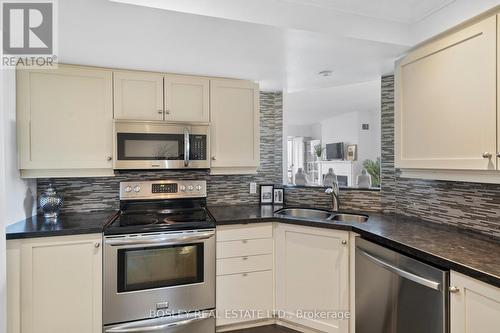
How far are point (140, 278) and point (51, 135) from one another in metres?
1.27

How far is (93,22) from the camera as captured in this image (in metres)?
1.56

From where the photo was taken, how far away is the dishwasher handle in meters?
1.33

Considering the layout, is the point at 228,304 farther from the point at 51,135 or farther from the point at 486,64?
the point at 486,64

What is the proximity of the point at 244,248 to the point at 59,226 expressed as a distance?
4.33 feet

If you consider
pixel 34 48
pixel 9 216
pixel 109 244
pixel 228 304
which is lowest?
pixel 228 304

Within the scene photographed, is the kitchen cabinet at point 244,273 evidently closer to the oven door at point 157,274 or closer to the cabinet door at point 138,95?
the oven door at point 157,274

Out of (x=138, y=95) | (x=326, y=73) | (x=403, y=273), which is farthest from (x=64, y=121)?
(x=403, y=273)

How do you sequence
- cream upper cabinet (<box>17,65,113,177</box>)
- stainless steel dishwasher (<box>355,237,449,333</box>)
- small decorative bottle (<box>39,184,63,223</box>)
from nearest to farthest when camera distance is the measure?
stainless steel dishwasher (<box>355,237,449,333</box>) → cream upper cabinet (<box>17,65,113,177</box>) → small decorative bottle (<box>39,184,63,223</box>)

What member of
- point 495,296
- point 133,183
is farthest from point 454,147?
point 133,183

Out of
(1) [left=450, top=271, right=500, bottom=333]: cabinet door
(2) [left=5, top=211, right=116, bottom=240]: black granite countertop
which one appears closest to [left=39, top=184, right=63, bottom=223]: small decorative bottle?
(2) [left=5, top=211, right=116, bottom=240]: black granite countertop

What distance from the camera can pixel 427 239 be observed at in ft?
5.33

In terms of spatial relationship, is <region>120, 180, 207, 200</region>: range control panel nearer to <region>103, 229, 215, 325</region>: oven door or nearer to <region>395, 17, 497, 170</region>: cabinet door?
<region>103, 229, 215, 325</region>: oven door

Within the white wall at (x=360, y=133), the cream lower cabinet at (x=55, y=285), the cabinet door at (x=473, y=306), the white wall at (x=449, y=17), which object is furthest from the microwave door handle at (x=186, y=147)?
the white wall at (x=360, y=133)

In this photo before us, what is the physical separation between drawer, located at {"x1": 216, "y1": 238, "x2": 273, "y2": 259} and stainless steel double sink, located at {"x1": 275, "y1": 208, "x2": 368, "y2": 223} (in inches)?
12.0
